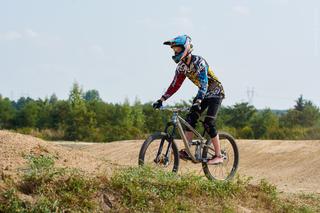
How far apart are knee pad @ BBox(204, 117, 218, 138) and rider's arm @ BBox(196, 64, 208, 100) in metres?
0.60

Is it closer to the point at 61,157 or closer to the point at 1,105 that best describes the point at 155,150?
the point at 61,157

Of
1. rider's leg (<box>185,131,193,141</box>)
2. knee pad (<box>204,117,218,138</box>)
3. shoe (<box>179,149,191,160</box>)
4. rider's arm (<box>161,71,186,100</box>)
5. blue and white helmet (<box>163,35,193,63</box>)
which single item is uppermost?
blue and white helmet (<box>163,35,193,63</box>)

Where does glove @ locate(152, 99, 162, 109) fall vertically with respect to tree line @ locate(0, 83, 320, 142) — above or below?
below

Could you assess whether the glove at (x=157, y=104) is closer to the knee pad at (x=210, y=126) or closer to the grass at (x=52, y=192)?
the knee pad at (x=210, y=126)

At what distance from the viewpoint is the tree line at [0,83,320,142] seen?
1556 inches

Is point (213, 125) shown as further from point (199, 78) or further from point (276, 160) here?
point (276, 160)

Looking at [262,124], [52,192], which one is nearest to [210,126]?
[52,192]

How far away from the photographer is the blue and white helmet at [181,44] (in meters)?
9.60

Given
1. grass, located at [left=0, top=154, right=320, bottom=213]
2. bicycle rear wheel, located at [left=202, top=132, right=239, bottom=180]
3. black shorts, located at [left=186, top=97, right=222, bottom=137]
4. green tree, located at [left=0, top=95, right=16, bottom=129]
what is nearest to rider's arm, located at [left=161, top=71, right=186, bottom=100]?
black shorts, located at [left=186, top=97, right=222, bottom=137]

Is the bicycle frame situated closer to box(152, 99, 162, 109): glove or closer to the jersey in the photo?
box(152, 99, 162, 109): glove

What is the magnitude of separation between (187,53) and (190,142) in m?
1.43

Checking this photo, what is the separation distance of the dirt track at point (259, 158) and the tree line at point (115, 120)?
1400 centimetres

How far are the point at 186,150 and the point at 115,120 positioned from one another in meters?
34.4

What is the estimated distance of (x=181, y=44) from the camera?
960cm
